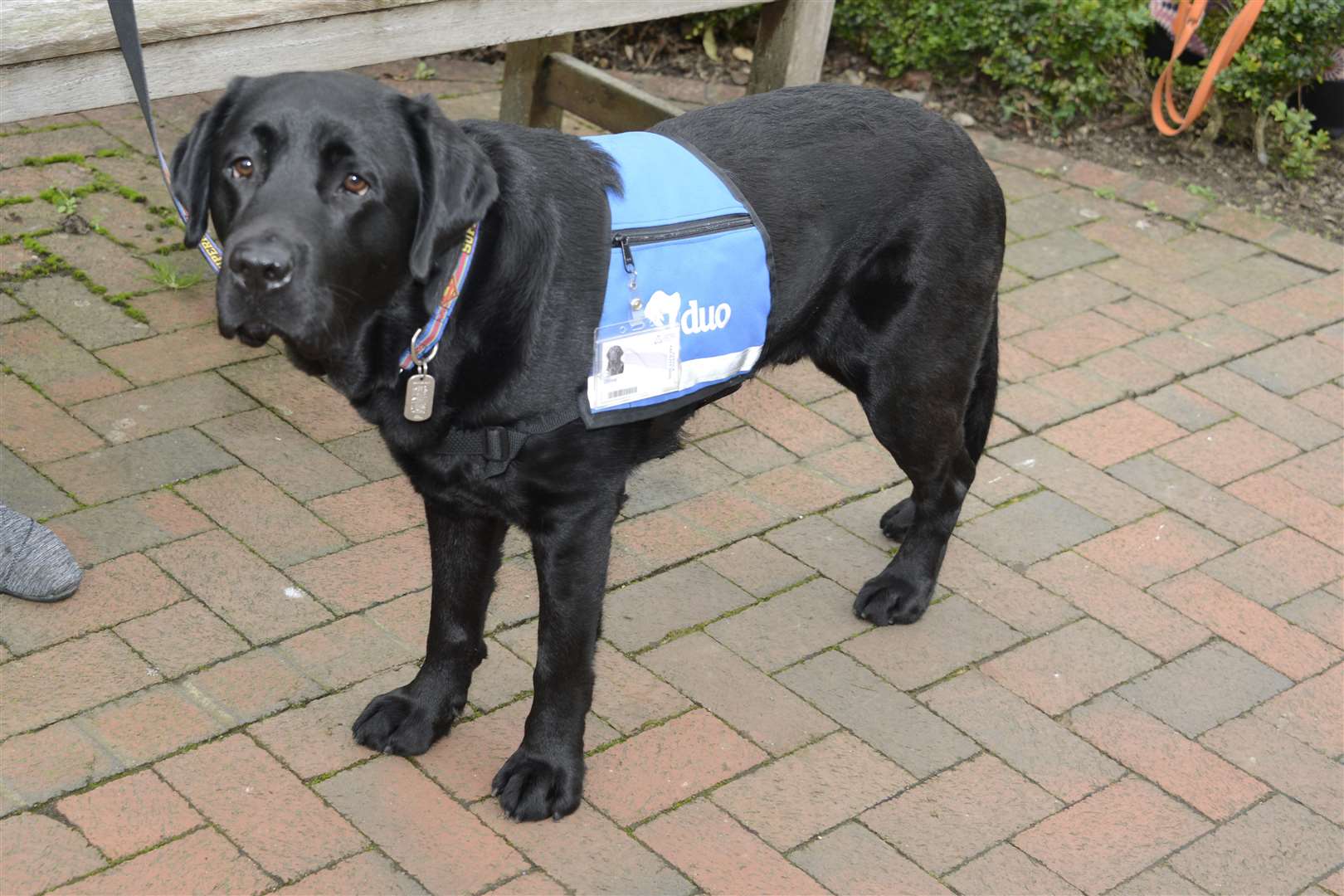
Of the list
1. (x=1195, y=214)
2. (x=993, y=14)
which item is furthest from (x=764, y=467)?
(x=993, y=14)

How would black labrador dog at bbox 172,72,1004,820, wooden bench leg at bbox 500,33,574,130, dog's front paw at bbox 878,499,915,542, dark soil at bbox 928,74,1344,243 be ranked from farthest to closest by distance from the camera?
dark soil at bbox 928,74,1344,243 → wooden bench leg at bbox 500,33,574,130 → dog's front paw at bbox 878,499,915,542 → black labrador dog at bbox 172,72,1004,820

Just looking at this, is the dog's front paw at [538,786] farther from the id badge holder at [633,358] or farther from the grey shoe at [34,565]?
the grey shoe at [34,565]

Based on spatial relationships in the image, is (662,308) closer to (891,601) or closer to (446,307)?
(446,307)

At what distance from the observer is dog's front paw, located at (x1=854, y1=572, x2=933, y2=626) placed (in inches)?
145

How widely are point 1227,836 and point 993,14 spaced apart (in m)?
4.19

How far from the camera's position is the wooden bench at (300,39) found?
3.48 m

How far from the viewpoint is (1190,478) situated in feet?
14.4

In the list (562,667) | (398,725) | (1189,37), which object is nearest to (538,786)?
(562,667)

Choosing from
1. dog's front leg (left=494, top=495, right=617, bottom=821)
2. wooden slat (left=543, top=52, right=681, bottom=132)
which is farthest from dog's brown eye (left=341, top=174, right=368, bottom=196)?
wooden slat (left=543, top=52, right=681, bottom=132)

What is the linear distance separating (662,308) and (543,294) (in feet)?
0.92

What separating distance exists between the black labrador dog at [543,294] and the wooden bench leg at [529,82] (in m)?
2.12

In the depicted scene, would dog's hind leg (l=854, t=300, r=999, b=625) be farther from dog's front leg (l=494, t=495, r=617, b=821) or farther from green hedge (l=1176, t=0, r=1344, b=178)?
green hedge (l=1176, t=0, r=1344, b=178)

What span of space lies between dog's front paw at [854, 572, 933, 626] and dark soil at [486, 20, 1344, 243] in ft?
10.3

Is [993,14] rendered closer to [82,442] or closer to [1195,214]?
[1195,214]
